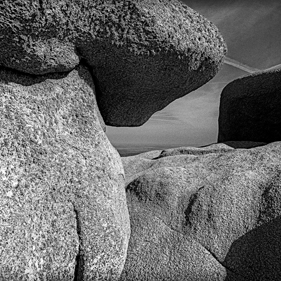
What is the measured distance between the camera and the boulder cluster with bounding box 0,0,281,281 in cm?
125

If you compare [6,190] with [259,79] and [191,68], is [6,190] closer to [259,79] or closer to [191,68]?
[191,68]

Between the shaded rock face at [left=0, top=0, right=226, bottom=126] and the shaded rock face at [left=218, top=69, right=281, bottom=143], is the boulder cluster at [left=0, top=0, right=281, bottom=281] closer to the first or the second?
the shaded rock face at [left=0, top=0, right=226, bottom=126]

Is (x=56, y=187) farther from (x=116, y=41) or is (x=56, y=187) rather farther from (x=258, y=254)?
(x=258, y=254)

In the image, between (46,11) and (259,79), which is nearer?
(46,11)

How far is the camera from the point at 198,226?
1.62 m

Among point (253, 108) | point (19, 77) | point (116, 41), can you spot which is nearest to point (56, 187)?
point (19, 77)

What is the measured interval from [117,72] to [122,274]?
0.77 m

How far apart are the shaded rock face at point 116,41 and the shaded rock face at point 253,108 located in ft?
4.64

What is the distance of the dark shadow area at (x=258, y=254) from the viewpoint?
1.49m

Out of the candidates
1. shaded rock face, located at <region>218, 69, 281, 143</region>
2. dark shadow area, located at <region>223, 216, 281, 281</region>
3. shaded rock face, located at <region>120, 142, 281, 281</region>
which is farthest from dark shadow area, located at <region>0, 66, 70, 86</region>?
shaded rock face, located at <region>218, 69, 281, 143</region>

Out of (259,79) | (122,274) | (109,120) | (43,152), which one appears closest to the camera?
(43,152)

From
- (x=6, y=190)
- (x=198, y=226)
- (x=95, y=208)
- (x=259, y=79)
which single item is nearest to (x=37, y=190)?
(x=6, y=190)

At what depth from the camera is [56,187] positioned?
129 cm

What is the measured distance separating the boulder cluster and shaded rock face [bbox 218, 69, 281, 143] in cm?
126
